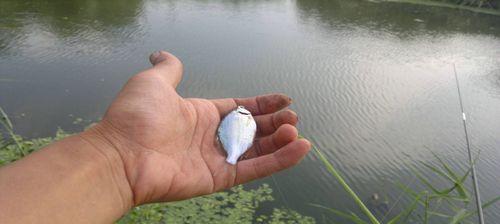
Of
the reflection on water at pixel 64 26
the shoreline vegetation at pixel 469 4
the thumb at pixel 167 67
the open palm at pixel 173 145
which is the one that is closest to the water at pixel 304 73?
the reflection on water at pixel 64 26

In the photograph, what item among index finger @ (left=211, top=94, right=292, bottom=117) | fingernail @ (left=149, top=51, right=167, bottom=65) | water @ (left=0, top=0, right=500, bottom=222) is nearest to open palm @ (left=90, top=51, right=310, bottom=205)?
index finger @ (left=211, top=94, right=292, bottom=117)

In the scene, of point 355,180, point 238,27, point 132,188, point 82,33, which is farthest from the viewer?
point 238,27

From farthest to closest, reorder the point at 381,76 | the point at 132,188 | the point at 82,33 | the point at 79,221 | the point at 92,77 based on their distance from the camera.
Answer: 1. the point at 82,33
2. the point at 381,76
3. the point at 92,77
4. the point at 132,188
5. the point at 79,221

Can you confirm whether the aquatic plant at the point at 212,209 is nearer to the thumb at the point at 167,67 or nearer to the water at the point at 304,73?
the water at the point at 304,73

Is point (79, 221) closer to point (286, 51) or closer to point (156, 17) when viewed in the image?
point (286, 51)

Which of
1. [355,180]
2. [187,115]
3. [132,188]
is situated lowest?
[355,180]

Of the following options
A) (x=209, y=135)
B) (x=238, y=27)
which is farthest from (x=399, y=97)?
(x=209, y=135)

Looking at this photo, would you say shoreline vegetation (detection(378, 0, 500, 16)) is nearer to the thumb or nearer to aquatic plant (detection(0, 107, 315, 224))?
aquatic plant (detection(0, 107, 315, 224))

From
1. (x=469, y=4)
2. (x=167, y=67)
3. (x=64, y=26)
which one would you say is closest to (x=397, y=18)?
(x=469, y=4)
